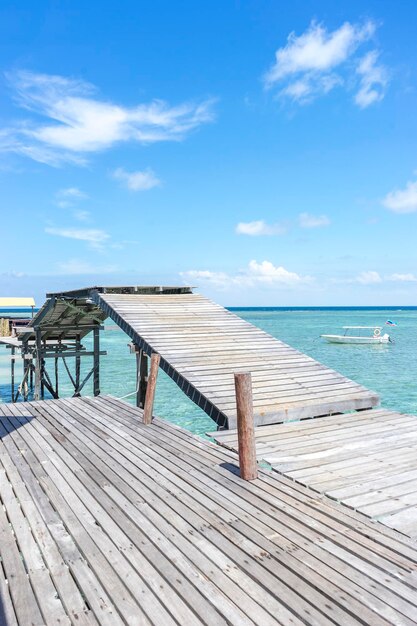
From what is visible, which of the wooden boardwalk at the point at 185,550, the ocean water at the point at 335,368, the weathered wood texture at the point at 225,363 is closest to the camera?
the wooden boardwalk at the point at 185,550

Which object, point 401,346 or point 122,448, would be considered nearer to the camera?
point 122,448

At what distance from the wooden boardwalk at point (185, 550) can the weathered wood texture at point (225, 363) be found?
2427mm

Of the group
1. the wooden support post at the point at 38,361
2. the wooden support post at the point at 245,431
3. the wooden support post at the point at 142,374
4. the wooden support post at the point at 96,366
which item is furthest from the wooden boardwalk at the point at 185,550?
the wooden support post at the point at 38,361

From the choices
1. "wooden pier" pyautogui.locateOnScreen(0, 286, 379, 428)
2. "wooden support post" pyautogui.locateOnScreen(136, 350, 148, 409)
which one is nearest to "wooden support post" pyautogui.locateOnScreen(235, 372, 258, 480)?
"wooden pier" pyautogui.locateOnScreen(0, 286, 379, 428)

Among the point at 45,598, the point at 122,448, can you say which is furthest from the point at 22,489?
the point at 45,598

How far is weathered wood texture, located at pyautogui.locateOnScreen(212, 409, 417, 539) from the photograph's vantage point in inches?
211

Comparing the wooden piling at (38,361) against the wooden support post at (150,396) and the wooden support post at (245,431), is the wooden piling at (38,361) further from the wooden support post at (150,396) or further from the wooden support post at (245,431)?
the wooden support post at (245,431)

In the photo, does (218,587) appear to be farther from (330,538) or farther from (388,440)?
(388,440)

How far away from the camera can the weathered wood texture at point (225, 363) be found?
9266 millimetres

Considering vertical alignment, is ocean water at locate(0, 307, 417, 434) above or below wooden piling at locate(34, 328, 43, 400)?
below

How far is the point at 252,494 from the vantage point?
5664 millimetres

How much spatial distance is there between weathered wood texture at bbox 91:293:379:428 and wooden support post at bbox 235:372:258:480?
2166 millimetres

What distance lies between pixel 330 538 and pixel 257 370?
21.2ft

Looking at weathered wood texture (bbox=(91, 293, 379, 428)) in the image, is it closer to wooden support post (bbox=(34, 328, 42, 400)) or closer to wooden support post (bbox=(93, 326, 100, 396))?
wooden support post (bbox=(93, 326, 100, 396))
